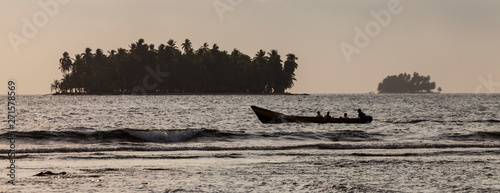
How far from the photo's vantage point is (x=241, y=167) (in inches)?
891

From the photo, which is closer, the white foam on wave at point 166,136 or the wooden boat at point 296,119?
the white foam on wave at point 166,136

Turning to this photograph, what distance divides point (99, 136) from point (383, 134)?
58.4 ft

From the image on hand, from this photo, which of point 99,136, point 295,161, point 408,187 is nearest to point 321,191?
point 408,187

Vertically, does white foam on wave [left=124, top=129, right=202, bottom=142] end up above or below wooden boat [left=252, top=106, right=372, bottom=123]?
below

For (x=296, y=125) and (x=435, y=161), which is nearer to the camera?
(x=435, y=161)

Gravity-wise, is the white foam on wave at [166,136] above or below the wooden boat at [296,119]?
below

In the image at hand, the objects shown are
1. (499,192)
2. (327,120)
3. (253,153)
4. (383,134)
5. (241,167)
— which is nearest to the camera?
(499,192)

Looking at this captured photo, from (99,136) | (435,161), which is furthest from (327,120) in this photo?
(435,161)

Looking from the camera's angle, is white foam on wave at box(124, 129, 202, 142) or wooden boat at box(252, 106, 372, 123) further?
wooden boat at box(252, 106, 372, 123)

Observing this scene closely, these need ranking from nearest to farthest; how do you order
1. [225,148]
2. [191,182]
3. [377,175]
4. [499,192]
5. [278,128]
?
[499,192]
[191,182]
[377,175]
[225,148]
[278,128]

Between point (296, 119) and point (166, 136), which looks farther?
point (296, 119)

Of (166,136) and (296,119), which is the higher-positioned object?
(296,119)

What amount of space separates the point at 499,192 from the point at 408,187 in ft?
7.18

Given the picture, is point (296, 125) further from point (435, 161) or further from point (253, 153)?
point (435, 161)
